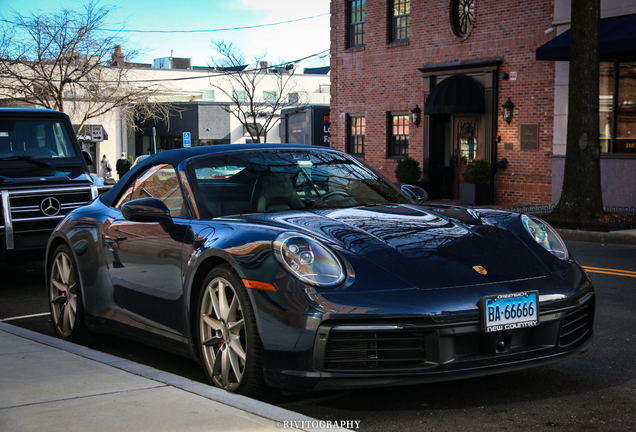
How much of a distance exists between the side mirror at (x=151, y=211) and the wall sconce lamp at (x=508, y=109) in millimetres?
16722

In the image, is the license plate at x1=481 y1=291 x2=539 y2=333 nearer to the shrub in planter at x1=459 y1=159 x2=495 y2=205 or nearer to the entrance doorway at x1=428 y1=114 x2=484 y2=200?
the shrub in planter at x1=459 y1=159 x2=495 y2=205

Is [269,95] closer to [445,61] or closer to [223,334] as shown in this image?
[445,61]

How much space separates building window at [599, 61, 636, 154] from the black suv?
12.3 m

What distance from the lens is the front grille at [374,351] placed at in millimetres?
3729

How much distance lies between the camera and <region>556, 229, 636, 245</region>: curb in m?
12.6

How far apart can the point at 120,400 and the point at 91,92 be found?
32.6 metres

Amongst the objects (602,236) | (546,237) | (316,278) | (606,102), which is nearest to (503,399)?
(546,237)

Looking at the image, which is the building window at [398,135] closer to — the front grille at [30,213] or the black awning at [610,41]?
the black awning at [610,41]

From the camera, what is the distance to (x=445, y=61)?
2225 centimetres

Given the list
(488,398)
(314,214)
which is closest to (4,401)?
(314,214)

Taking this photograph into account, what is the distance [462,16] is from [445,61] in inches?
52.7

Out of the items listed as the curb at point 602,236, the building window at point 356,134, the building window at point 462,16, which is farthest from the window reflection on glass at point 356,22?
the curb at point 602,236

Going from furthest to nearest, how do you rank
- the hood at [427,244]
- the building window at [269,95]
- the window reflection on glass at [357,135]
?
the building window at [269,95] → the window reflection on glass at [357,135] → the hood at [427,244]

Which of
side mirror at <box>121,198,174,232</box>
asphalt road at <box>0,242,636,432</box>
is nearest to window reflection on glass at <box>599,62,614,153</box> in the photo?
asphalt road at <box>0,242,636,432</box>
